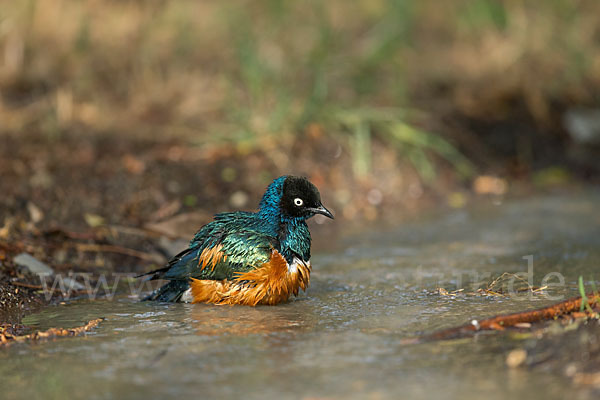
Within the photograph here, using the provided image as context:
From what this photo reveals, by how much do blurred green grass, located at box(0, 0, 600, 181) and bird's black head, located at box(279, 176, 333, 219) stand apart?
→ 9.35 feet

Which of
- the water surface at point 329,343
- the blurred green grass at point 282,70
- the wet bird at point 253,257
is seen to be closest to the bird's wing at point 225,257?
the wet bird at point 253,257

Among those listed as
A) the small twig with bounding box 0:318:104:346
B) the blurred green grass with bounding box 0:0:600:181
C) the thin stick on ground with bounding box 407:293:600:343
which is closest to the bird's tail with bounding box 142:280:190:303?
the small twig with bounding box 0:318:104:346

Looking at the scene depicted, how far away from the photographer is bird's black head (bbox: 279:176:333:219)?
16.2 feet

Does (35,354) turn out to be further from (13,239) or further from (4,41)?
(4,41)

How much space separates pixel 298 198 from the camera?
4949mm

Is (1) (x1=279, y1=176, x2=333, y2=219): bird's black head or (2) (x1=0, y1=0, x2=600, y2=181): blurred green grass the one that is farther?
(2) (x1=0, y1=0, x2=600, y2=181): blurred green grass

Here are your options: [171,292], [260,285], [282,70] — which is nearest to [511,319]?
[260,285]

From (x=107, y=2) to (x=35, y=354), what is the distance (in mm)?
7438

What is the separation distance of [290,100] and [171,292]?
149 inches

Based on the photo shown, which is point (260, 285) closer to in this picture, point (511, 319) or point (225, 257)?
point (225, 257)

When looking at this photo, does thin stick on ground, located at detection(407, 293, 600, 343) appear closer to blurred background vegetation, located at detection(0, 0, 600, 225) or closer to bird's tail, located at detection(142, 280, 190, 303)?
bird's tail, located at detection(142, 280, 190, 303)

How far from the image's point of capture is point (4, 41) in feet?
28.8

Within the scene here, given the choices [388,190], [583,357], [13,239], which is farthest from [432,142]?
[583,357]

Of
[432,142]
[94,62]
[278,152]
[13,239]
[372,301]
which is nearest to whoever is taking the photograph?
[372,301]
